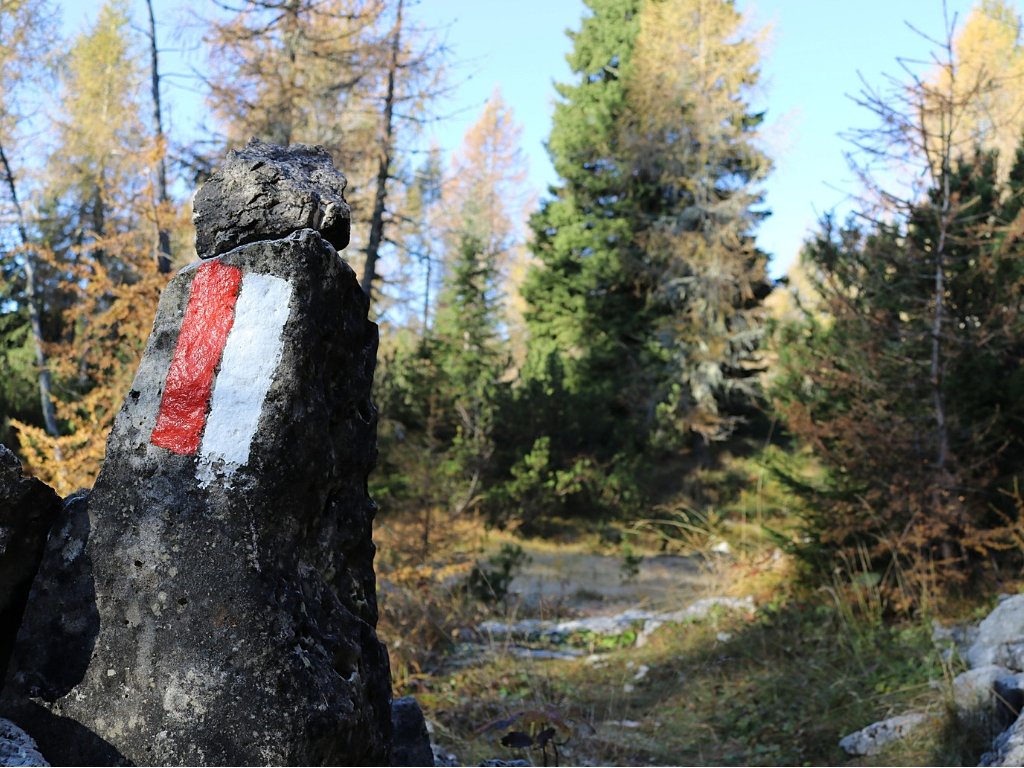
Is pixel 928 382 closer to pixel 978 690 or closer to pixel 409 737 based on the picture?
pixel 978 690

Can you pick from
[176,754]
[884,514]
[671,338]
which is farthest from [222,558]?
[671,338]

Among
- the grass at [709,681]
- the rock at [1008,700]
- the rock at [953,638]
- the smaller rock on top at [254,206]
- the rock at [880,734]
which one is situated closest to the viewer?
the smaller rock on top at [254,206]

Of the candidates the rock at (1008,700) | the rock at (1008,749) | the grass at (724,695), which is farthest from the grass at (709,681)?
the rock at (1008,749)

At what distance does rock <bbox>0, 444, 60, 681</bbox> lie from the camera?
2.02 m

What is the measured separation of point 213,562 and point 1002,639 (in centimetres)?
A: 455

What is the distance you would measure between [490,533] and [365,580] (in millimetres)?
10347

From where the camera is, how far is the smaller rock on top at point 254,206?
7.48 feet

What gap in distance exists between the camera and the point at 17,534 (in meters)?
2.07

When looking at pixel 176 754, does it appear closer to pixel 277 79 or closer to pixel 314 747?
pixel 314 747

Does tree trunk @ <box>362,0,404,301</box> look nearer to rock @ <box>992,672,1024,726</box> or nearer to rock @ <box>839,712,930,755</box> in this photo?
rock @ <box>839,712,930,755</box>

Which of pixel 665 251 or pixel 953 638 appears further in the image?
pixel 665 251

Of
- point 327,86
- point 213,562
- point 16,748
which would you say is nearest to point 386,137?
point 327,86

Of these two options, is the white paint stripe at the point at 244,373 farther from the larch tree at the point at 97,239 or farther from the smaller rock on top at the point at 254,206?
the larch tree at the point at 97,239

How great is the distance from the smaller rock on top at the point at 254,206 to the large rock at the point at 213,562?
13 centimetres
